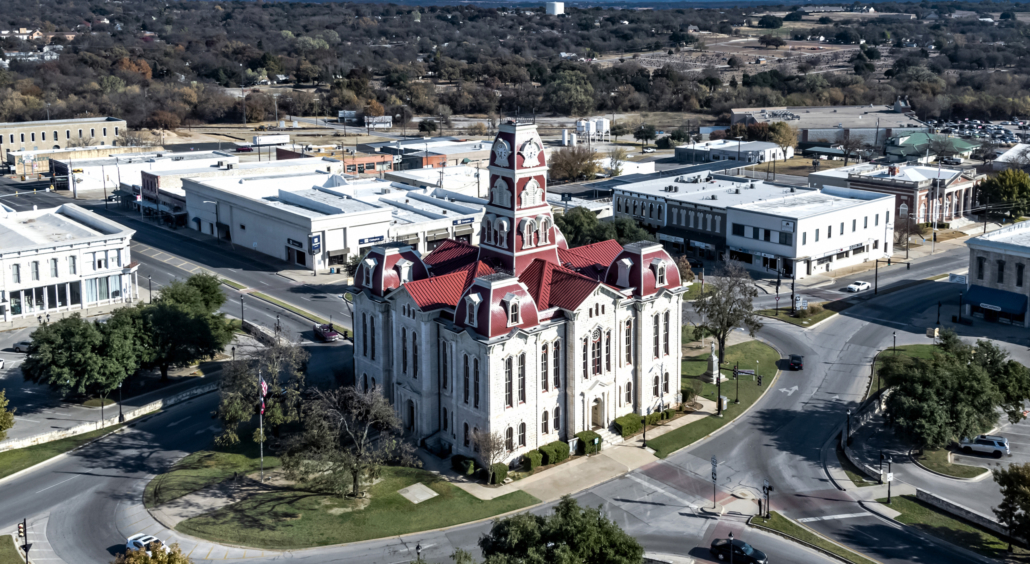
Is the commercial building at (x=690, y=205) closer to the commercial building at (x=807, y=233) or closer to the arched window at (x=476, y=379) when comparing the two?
the commercial building at (x=807, y=233)

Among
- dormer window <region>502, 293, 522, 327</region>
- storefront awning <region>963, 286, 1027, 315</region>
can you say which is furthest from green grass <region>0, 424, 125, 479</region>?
storefront awning <region>963, 286, 1027, 315</region>

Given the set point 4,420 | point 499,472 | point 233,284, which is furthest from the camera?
point 233,284

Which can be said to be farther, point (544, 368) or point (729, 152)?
point (729, 152)

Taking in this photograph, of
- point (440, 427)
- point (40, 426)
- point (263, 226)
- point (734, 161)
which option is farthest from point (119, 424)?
point (734, 161)

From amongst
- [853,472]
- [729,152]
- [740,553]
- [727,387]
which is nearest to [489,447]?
[740,553]

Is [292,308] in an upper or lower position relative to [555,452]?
upper

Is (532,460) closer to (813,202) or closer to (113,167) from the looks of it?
(813,202)

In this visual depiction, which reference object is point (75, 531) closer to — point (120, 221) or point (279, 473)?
point (279, 473)
